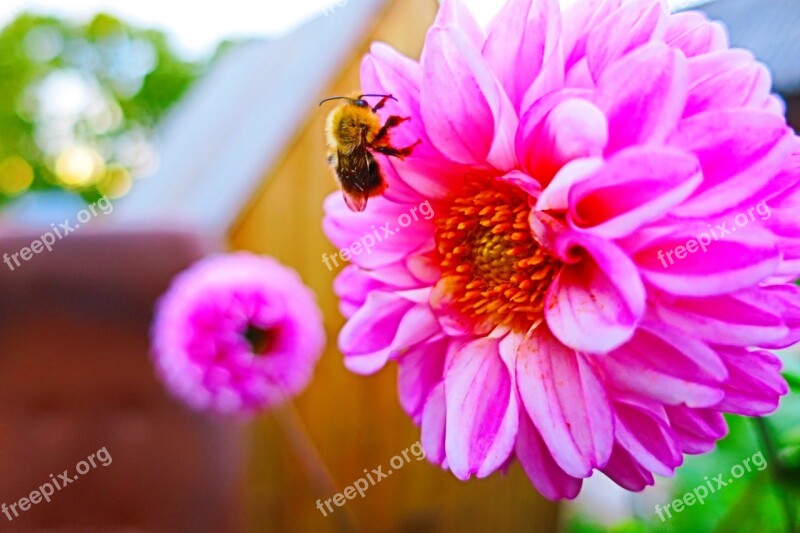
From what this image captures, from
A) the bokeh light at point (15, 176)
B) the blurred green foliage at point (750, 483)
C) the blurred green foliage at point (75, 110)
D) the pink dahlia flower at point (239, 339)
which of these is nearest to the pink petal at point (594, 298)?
the blurred green foliage at point (750, 483)

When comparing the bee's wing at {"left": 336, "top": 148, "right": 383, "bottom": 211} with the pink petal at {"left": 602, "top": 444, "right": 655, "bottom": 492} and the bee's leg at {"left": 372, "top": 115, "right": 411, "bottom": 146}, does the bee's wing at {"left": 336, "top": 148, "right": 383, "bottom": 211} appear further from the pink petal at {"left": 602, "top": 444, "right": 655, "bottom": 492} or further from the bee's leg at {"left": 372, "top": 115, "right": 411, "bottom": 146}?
the pink petal at {"left": 602, "top": 444, "right": 655, "bottom": 492}

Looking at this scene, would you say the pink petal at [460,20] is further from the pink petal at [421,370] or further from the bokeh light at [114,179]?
the bokeh light at [114,179]

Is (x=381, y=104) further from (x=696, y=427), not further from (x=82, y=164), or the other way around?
(x=82, y=164)

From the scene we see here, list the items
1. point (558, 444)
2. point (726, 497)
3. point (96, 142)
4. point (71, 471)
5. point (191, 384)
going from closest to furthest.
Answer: point (558, 444) < point (726, 497) < point (191, 384) < point (71, 471) < point (96, 142)

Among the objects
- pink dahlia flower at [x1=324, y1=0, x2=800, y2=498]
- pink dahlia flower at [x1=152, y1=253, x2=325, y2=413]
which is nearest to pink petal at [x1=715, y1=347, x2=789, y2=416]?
pink dahlia flower at [x1=324, y1=0, x2=800, y2=498]

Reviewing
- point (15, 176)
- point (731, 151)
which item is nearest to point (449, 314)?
point (731, 151)

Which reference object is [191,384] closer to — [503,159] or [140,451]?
[140,451]

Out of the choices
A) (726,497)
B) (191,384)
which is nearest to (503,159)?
(726,497)

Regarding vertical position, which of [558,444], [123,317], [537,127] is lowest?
[558,444]
